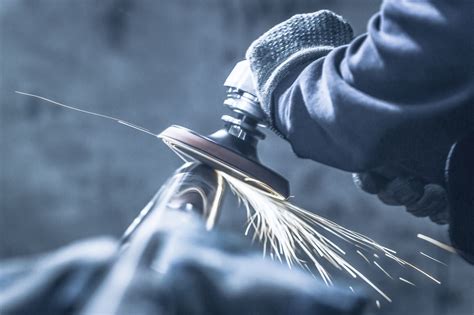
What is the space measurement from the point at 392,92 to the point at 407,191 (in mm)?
178

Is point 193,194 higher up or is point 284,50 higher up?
point 284,50

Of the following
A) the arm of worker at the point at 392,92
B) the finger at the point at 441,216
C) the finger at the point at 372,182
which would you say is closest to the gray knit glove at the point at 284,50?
the arm of worker at the point at 392,92

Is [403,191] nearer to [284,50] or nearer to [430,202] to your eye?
[430,202]

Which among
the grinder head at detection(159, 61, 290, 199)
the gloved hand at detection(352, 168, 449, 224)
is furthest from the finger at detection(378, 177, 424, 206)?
the grinder head at detection(159, 61, 290, 199)

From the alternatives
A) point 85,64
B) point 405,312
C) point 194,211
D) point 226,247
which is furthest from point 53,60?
point 226,247

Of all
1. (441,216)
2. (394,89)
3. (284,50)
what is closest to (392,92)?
(394,89)

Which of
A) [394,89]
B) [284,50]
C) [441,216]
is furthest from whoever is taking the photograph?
[441,216]

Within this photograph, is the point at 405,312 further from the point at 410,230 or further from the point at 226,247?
the point at 226,247

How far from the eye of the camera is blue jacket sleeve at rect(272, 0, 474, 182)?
49 cm

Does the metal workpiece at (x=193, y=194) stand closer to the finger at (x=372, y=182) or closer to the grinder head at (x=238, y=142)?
the grinder head at (x=238, y=142)

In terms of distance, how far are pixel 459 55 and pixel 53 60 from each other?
1.37m

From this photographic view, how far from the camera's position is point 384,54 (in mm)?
504

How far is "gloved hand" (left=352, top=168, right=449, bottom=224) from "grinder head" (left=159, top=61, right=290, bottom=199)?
9 cm

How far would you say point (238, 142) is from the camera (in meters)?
0.66
